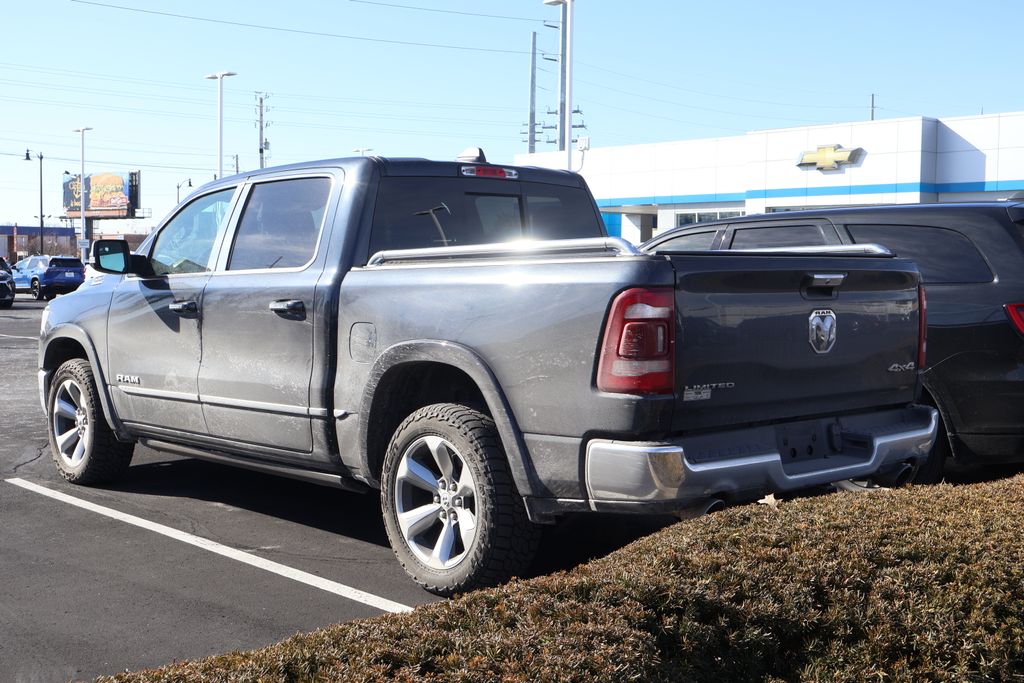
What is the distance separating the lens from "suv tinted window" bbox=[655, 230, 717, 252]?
812cm

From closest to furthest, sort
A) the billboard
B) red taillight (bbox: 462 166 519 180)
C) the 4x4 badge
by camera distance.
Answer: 1. the 4x4 badge
2. red taillight (bbox: 462 166 519 180)
3. the billboard

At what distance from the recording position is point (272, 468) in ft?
19.3

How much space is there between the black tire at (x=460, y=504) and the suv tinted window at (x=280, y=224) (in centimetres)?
129

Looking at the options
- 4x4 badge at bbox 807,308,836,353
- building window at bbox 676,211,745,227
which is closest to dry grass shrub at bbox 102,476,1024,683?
4x4 badge at bbox 807,308,836,353

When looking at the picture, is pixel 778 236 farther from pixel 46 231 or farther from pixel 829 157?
pixel 46 231

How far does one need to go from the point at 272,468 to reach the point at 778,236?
3.81 meters

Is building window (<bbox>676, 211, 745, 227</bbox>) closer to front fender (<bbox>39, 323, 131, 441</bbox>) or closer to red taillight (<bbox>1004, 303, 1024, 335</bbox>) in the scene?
front fender (<bbox>39, 323, 131, 441</bbox>)

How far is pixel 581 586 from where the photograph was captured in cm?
350

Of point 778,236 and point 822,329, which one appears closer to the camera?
point 822,329

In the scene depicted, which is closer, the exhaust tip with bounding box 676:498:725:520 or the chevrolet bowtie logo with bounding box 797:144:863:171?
the exhaust tip with bounding box 676:498:725:520

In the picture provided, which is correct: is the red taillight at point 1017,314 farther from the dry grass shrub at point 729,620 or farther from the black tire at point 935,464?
the dry grass shrub at point 729,620

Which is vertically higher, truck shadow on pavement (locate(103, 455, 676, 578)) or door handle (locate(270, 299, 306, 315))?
door handle (locate(270, 299, 306, 315))

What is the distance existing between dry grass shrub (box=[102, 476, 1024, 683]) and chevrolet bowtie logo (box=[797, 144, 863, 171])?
35045 millimetres

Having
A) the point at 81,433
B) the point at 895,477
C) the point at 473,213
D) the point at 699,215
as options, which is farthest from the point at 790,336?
the point at 699,215
